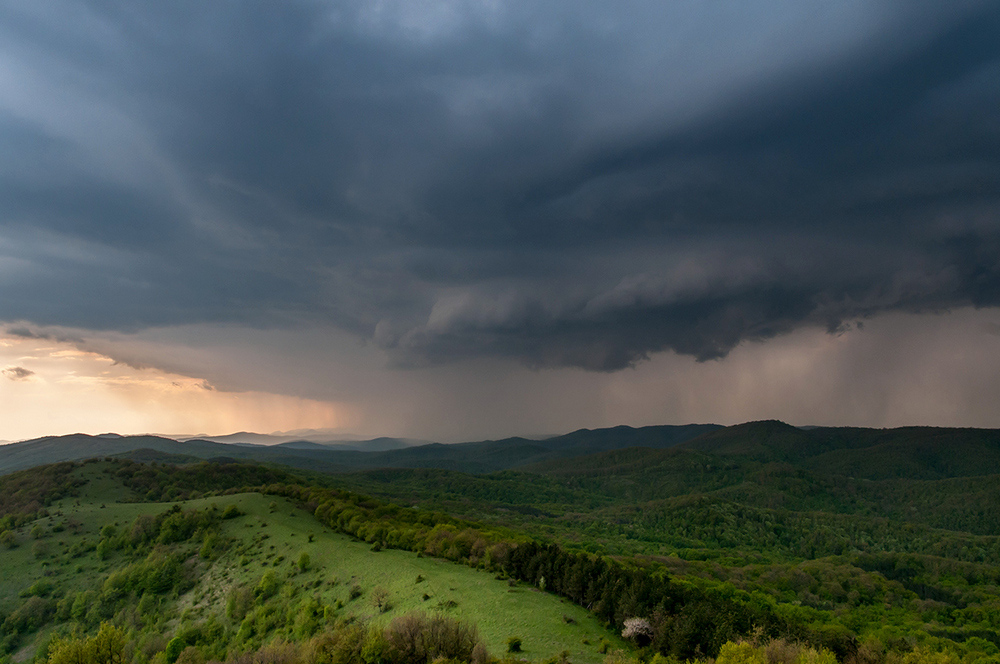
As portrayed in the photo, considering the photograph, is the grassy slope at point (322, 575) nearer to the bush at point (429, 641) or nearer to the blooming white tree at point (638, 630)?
the blooming white tree at point (638, 630)

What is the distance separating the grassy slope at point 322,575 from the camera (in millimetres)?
44688

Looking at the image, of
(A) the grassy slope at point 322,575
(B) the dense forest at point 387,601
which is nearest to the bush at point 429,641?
(B) the dense forest at point 387,601

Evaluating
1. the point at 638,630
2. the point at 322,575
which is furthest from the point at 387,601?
the point at 638,630

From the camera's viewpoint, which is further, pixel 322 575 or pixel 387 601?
pixel 322 575

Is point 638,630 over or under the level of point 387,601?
over

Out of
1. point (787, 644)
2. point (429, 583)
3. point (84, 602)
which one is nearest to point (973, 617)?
point (787, 644)

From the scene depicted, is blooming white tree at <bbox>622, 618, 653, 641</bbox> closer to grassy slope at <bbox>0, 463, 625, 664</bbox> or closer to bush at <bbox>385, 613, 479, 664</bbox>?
grassy slope at <bbox>0, 463, 625, 664</bbox>

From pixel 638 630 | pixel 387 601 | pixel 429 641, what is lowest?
pixel 387 601

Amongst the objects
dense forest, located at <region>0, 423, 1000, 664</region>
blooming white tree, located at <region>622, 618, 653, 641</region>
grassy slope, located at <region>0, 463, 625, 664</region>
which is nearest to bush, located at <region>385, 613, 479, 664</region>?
dense forest, located at <region>0, 423, 1000, 664</region>

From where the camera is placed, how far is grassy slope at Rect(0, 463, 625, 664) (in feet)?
147

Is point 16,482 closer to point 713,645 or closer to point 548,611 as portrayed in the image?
point 548,611

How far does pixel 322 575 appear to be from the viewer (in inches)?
2638

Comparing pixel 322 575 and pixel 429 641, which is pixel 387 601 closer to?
pixel 322 575

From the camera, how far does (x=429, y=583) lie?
5700 centimetres
